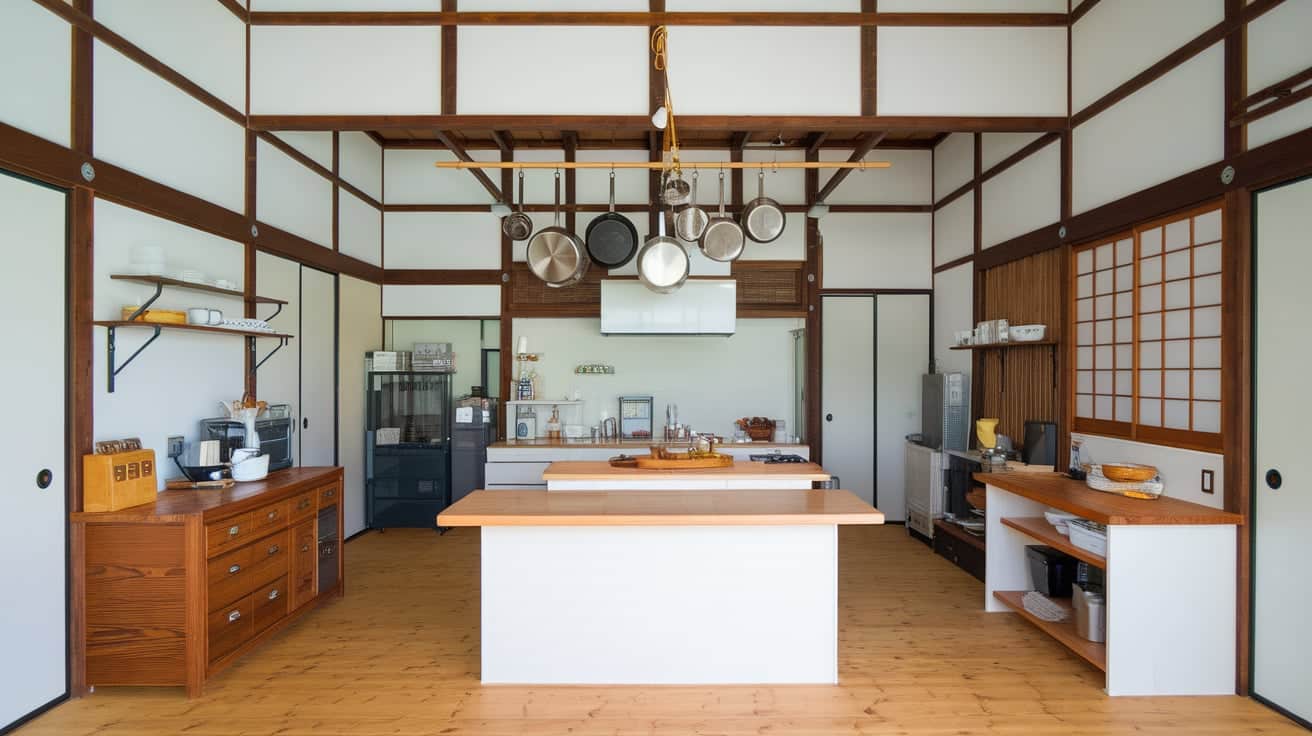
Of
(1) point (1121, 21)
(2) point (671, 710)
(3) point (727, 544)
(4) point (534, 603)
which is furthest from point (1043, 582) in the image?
(1) point (1121, 21)

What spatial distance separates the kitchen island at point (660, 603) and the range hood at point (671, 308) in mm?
2970

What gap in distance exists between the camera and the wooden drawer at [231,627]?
2.88 meters

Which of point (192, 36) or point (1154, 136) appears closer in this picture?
point (1154, 136)

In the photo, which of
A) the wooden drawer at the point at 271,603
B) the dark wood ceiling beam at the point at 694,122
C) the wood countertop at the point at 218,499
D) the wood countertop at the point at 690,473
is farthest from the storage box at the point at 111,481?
the dark wood ceiling beam at the point at 694,122

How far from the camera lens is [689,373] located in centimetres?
631

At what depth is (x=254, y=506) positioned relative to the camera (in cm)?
316

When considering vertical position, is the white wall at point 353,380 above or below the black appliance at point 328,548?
above

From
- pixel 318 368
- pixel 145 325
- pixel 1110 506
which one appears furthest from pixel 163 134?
pixel 1110 506

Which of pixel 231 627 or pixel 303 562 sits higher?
pixel 303 562

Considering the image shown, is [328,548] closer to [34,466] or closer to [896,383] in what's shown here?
[34,466]

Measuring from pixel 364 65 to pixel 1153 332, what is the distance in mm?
4514

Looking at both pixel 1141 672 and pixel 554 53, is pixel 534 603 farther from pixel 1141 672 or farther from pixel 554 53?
pixel 554 53

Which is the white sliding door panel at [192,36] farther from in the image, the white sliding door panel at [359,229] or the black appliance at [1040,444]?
the black appliance at [1040,444]

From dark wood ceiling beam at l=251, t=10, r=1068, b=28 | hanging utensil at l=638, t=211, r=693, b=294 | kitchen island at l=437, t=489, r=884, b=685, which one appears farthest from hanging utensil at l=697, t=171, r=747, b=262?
kitchen island at l=437, t=489, r=884, b=685
